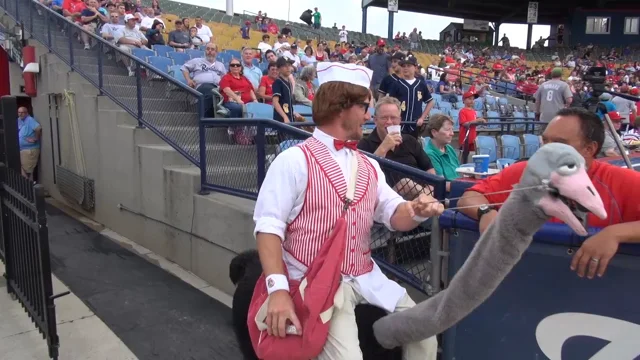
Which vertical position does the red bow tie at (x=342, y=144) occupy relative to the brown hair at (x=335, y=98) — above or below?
below

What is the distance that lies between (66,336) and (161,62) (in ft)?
20.6

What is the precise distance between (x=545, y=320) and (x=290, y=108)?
516cm

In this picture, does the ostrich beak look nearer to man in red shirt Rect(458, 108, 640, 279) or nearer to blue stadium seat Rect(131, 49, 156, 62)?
man in red shirt Rect(458, 108, 640, 279)

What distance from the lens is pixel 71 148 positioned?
8.16 m

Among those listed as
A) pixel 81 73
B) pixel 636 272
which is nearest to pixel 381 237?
pixel 636 272

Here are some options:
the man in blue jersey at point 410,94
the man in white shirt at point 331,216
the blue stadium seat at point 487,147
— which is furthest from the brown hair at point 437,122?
the blue stadium seat at point 487,147

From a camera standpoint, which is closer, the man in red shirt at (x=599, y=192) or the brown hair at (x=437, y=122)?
the man in red shirt at (x=599, y=192)

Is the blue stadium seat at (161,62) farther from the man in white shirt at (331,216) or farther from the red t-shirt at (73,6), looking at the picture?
the man in white shirt at (331,216)

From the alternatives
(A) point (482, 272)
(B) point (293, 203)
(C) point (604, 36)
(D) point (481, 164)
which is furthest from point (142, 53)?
(C) point (604, 36)

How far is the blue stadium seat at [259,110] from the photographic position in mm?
7250

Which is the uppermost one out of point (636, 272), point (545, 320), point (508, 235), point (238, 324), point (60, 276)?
point (508, 235)

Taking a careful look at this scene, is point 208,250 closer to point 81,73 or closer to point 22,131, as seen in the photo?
point 81,73

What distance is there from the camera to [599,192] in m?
2.17

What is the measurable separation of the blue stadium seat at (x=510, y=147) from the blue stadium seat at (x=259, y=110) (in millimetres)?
4287
